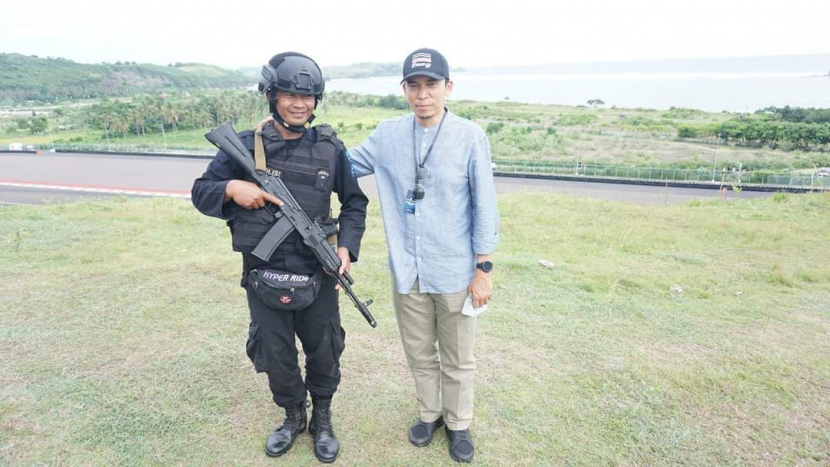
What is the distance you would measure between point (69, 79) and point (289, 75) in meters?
191

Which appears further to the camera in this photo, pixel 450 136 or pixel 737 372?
pixel 737 372

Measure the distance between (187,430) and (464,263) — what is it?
215 cm

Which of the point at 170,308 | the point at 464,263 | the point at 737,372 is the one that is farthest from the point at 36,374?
the point at 737,372

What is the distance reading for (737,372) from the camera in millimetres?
4039

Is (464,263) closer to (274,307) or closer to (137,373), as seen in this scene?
(274,307)

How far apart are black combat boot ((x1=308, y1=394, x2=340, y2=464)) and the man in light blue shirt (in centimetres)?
53

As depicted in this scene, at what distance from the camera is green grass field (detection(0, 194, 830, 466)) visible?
10.5ft

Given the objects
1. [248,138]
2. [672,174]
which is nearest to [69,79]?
[672,174]

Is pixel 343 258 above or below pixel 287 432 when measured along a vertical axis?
above

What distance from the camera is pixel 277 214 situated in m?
2.81

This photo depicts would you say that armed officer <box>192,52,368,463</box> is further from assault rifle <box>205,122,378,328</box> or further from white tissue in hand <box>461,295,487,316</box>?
white tissue in hand <box>461,295,487,316</box>

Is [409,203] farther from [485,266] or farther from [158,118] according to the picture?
[158,118]

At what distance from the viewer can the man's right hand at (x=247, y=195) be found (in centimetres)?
273

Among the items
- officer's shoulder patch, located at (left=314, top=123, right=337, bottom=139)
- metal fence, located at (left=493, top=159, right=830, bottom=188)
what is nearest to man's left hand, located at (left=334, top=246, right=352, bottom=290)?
officer's shoulder patch, located at (left=314, top=123, right=337, bottom=139)
